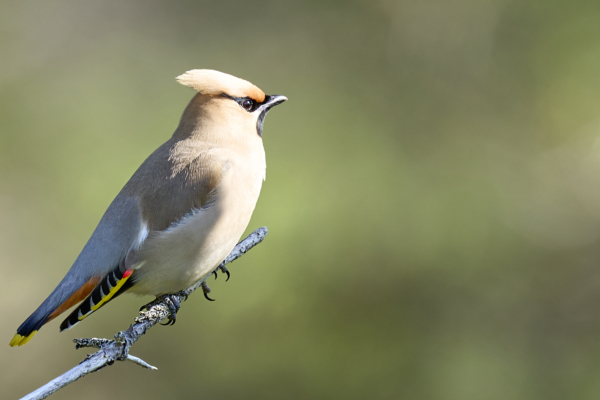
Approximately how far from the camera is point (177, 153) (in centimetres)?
271

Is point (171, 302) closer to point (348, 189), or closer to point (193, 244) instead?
point (193, 244)

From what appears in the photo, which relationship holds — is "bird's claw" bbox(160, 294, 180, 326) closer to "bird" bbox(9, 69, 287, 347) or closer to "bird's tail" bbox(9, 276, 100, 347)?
"bird" bbox(9, 69, 287, 347)

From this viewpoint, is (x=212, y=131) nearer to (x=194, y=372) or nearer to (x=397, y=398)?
(x=194, y=372)

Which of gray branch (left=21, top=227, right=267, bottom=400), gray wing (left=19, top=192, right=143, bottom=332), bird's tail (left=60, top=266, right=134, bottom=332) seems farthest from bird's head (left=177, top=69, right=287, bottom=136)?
gray branch (left=21, top=227, right=267, bottom=400)

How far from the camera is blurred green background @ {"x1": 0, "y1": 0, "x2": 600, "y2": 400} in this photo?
5480mm

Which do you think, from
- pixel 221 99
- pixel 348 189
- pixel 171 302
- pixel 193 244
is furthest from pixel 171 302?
pixel 348 189

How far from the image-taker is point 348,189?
6.16m

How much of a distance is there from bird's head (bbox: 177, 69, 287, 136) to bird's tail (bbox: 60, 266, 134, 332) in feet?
2.41

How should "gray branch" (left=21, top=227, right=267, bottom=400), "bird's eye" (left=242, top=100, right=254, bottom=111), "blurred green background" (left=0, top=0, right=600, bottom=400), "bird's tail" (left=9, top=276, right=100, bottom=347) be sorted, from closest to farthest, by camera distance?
"gray branch" (left=21, top=227, right=267, bottom=400)
"bird's tail" (left=9, top=276, right=100, bottom=347)
"bird's eye" (left=242, top=100, right=254, bottom=111)
"blurred green background" (left=0, top=0, right=600, bottom=400)

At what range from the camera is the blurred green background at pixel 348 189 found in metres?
5.48

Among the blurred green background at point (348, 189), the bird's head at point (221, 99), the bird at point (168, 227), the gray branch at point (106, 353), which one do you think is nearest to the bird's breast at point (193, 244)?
the bird at point (168, 227)

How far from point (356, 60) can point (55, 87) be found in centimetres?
344

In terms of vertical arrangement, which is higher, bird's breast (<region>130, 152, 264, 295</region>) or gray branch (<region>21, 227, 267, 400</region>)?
bird's breast (<region>130, 152, 264, 295</region>)

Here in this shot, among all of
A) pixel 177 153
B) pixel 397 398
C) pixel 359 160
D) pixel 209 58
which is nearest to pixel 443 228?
pixel 359 160
